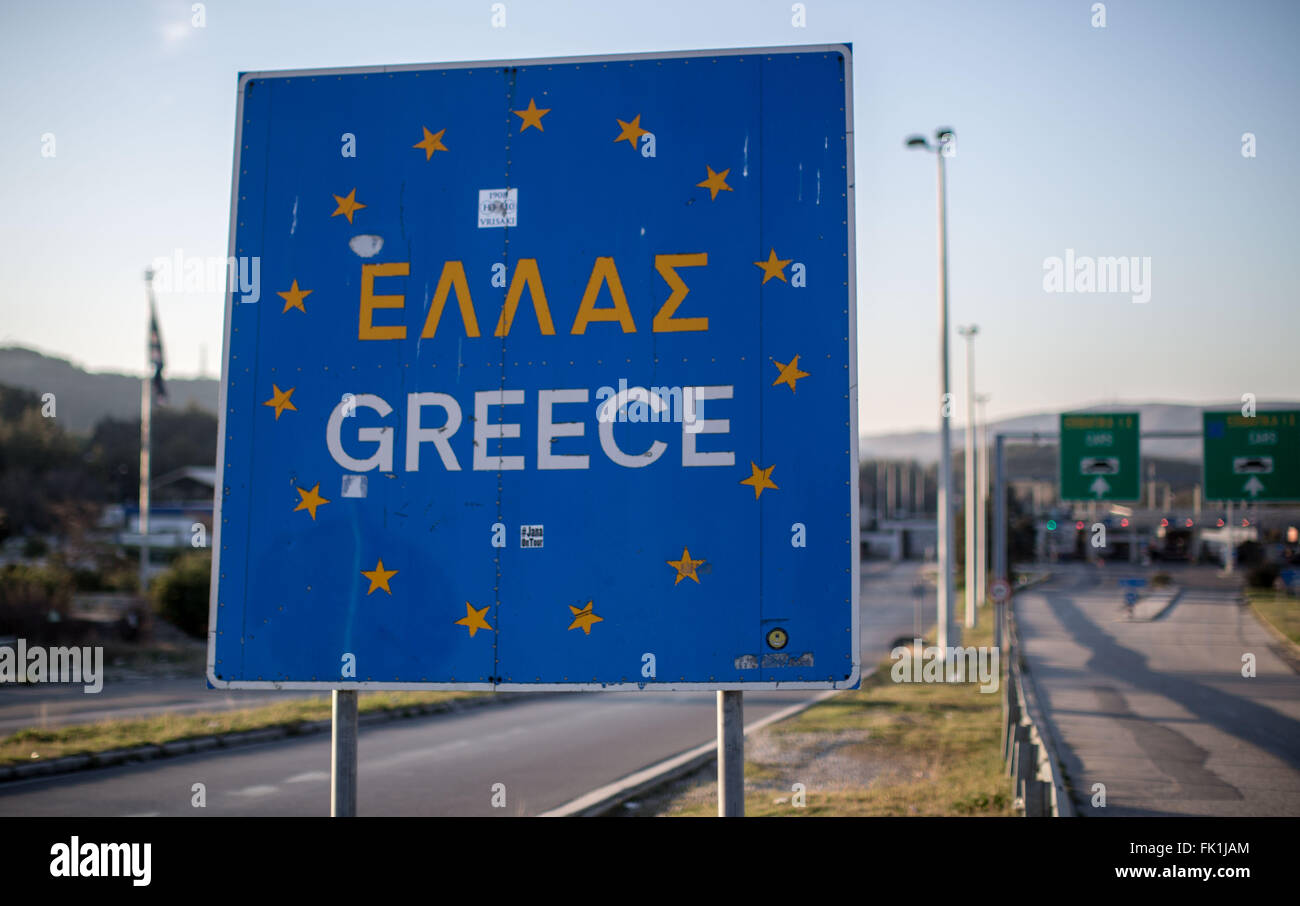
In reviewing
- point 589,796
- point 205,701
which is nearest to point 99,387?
point 205,701

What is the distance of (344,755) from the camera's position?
422 cm

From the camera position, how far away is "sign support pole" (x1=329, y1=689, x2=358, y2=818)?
164 inches

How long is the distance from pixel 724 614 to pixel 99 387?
A: 196m

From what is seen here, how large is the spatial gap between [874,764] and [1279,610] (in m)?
42.4

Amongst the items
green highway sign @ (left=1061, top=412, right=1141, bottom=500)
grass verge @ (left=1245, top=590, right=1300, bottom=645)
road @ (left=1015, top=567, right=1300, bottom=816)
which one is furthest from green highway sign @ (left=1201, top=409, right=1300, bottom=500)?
grass verge @ (left=1245, top=590, right=1300, bottom=645)

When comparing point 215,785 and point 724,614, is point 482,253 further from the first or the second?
point 215,785

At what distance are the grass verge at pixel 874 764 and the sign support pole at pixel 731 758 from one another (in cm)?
557

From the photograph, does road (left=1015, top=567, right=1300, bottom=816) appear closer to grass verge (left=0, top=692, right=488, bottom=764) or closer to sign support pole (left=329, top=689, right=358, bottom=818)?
sign support pole (left=329, top=689, right=358, bottom=818)

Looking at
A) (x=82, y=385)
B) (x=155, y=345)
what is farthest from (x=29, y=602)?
(x=82, y=385)

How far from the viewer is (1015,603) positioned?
5912cm

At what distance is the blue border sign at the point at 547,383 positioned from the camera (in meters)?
4.15

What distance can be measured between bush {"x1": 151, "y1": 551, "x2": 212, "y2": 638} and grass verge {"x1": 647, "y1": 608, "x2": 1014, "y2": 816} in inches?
850

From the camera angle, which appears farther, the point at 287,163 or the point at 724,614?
the point at 287,163

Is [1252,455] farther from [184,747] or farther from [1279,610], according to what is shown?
[1279,610]
